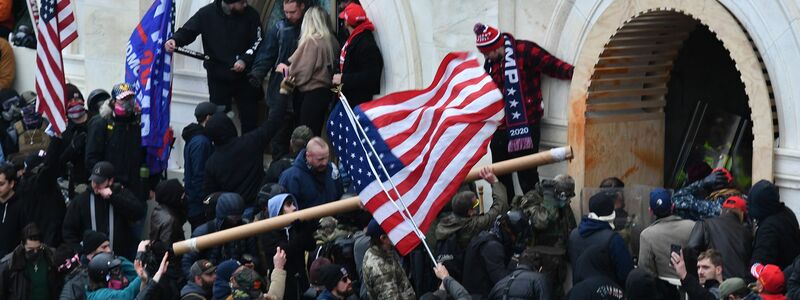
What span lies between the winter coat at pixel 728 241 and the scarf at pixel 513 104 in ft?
8.43

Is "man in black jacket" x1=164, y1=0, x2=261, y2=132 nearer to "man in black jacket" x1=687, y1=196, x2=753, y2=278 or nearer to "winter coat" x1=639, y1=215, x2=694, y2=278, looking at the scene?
"winter coat" x1=639, y1=215, x2=694, y2=278

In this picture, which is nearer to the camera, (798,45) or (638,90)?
(798,45)

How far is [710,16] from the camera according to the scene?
15945 millimetres

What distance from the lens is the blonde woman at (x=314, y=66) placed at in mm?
19234

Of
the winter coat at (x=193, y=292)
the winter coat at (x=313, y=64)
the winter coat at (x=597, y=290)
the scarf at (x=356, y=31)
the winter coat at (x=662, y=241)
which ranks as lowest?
the winter coat at (x=193, y=292)

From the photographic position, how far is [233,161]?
18.5m

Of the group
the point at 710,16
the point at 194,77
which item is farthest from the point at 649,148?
the point at 194,77

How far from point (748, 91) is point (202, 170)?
532 centimetres

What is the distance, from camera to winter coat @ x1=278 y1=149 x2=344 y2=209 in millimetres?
17172

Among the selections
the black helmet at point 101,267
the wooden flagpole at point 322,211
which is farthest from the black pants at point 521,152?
the black helmet at point 101,267

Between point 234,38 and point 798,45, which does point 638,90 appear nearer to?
point 798,45

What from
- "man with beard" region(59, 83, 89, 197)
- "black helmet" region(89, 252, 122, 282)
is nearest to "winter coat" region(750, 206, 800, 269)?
"black helmet" region(89, 252, 122, 282)

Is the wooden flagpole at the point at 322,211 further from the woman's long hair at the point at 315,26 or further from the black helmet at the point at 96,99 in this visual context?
the black helmet at the point at 96,99

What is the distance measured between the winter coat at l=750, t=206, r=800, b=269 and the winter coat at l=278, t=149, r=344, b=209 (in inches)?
152
